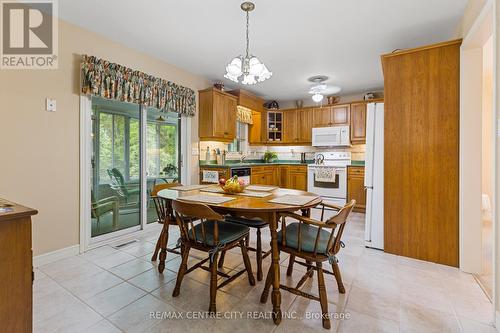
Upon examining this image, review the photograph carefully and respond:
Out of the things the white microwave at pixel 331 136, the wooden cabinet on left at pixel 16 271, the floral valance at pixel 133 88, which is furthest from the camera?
the white microwave at pixel 331 136

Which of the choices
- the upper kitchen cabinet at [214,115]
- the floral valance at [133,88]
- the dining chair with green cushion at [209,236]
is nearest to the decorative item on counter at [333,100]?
the upper kitchen cabinet at [214,115]

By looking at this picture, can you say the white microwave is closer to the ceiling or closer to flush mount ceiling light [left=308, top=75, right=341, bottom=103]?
flush mount ceiling light [left=308, top=75, right=341, bottom=103]

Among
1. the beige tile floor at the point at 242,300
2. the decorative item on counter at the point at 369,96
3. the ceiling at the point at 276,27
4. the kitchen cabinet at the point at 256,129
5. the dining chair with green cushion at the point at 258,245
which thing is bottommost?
the beige tile floor at the point at 242,300

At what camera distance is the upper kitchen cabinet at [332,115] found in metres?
5.26

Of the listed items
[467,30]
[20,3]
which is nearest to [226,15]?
[20,3]

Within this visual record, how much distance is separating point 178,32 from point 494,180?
3.16 meters

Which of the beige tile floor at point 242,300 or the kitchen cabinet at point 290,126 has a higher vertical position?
the kitchen cabinet at point 290,126

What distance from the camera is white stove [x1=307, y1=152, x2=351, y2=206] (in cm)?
497

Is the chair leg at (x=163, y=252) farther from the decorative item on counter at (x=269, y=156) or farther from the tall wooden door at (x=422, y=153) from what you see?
the decorative item on counter at (x=269, y=156)

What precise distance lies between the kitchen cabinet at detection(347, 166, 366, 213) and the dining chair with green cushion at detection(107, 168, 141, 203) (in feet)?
12.8

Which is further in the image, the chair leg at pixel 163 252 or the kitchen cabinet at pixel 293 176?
the kitchen cabinet at pixel 293 176

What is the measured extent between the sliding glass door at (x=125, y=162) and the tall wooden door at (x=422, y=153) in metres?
3.11

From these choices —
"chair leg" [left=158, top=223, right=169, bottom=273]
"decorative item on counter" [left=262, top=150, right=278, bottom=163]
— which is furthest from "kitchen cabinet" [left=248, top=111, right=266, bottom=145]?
"chair leg" [left=158, top=223, right=169, bottom=273]

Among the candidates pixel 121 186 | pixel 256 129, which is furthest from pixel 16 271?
pixel 256 129
